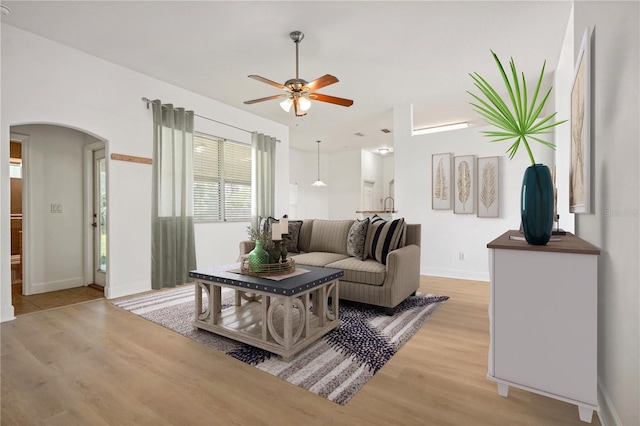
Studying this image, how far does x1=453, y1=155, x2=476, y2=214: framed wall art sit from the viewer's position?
470 centimetres

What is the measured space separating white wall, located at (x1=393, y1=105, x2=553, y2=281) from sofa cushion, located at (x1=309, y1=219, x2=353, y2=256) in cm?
168

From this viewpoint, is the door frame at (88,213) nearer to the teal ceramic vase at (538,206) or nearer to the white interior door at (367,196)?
the teal ceramic vase at (538,206)

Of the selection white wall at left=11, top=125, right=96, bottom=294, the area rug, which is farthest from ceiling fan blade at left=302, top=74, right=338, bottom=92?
white wall at left=11, top=125, right=96, bottom=294

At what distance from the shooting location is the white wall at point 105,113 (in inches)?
118

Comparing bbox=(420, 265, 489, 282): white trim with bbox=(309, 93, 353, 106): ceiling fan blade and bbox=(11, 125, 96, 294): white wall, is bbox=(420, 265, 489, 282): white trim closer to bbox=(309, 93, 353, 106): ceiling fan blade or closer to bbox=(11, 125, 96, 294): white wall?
bbox=(309, 93, 353, 106): ceiling fan blade

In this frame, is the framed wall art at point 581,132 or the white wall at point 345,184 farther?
the white wall at point 345,184

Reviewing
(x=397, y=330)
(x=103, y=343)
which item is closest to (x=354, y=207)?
(x=397, y=330)

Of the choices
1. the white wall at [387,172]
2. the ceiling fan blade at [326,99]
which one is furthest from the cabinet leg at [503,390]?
the white wall at [387,172]

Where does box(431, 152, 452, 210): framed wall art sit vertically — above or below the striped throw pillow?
above

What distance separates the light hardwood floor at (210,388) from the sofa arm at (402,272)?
513 millimetres

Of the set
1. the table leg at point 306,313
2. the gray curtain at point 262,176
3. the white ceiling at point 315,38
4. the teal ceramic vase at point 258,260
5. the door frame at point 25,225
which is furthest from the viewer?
the gray curtain at point 262,176

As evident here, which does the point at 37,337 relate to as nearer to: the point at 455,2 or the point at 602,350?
the point at 602,350

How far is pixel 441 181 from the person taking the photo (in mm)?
4902

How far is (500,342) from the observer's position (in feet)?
5.44
